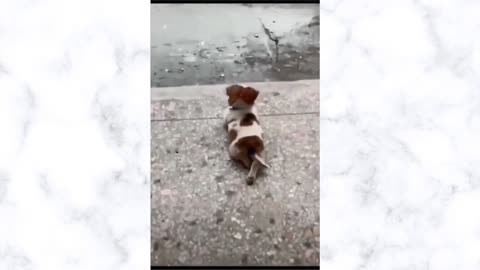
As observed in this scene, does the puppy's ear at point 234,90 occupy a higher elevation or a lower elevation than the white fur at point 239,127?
higher

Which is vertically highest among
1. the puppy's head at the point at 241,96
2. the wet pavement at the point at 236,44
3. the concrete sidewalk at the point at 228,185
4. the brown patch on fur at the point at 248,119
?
the wet pavement at the point at 236,44

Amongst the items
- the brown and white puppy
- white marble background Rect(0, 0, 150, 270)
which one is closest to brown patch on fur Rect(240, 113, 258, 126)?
the brown and white puppy

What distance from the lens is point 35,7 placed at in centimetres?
76

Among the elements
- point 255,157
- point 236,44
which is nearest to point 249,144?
point 255,157

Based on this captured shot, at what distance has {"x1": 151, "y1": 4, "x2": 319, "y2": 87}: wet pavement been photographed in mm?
734

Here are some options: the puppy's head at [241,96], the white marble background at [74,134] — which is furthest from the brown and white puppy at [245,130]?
the white marble background at [74,134]

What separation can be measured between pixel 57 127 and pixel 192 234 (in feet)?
0.70
